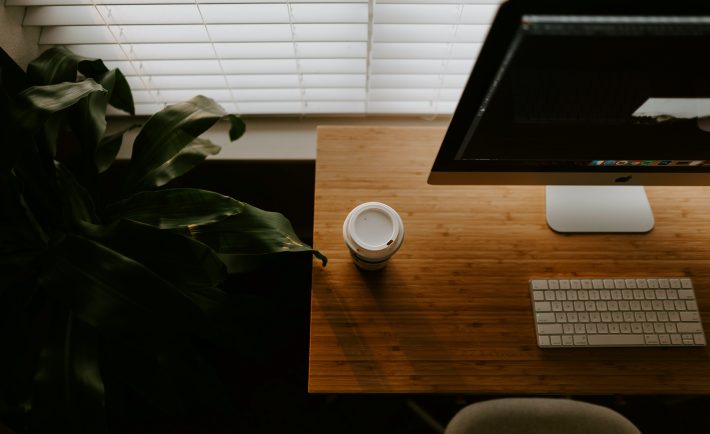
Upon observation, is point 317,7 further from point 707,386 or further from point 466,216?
point 707,386

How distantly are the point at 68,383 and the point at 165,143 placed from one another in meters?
0.51

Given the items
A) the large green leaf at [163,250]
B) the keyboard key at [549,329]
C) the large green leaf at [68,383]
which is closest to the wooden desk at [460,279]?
the keyboard key at [549,329]

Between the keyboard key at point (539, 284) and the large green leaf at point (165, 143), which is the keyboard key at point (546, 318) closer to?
the keyboard key at point (539, 284)

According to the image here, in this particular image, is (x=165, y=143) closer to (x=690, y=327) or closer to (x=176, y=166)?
(x=176, y=166)

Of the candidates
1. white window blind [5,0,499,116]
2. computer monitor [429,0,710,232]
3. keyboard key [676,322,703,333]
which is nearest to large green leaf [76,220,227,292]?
computer monitor [429,0,710,232]

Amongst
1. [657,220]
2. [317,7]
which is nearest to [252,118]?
[317,7]

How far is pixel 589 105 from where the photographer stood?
2.46 ft

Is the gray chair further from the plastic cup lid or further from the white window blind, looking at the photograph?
the white window blind

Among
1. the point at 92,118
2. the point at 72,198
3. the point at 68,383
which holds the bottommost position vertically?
the point at 68,383

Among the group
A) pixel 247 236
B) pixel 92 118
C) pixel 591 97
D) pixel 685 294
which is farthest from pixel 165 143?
pixel 685 294

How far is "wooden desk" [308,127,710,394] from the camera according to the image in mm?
896

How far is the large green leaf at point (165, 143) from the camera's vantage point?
982mm

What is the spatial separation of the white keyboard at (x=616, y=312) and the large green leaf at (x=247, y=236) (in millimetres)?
481

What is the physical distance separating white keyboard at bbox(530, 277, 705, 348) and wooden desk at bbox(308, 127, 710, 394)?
0.03m
